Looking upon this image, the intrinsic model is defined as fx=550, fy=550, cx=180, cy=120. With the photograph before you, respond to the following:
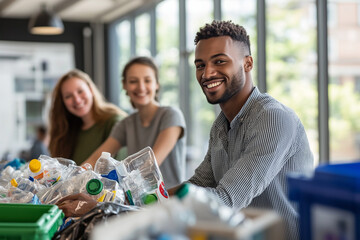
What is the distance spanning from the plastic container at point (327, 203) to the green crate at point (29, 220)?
61 cm

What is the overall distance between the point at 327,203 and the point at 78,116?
9.54 feet

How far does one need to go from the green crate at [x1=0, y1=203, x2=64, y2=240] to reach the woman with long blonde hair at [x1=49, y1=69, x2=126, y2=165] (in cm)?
203

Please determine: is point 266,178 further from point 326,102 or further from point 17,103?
point 17,103

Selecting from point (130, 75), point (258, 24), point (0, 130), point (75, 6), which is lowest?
point (0, 130)

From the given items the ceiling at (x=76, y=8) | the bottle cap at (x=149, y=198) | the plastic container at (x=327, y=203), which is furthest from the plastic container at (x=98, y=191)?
the ceiling at (x=76, y=8)

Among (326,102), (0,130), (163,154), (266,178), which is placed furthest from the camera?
(0,130)

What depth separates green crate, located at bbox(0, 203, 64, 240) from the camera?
1.31m

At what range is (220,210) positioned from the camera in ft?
3.41

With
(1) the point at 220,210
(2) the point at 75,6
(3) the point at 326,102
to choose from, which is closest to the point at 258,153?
(1) the point at 220,210

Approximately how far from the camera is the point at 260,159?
179 centimetres

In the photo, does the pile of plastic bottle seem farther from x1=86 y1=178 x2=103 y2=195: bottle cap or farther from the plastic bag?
the plastic bag

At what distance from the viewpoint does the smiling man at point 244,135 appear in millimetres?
1786

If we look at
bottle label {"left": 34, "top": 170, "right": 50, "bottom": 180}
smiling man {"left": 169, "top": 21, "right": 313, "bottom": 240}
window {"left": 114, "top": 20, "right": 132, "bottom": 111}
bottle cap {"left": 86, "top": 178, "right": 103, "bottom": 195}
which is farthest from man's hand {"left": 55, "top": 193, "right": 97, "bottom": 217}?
window {"left": 114, "top": 20, "right": 132, "bottom": 111}

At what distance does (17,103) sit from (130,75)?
254 inches
